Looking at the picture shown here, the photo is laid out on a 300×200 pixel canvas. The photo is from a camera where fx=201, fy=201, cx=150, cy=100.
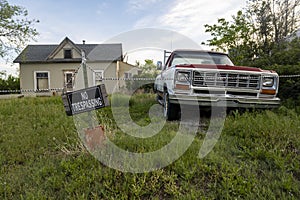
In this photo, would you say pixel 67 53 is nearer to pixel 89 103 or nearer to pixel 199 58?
pixel 199 58

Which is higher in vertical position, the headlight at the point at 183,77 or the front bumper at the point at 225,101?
the headlight at the point at 183,77

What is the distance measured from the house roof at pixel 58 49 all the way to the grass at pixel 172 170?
52.9 ft

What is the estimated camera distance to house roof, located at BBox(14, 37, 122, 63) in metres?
18.0

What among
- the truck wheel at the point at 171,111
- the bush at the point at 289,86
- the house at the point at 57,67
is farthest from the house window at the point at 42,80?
the bush at the point at 289,86

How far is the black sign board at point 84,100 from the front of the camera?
2652 mm

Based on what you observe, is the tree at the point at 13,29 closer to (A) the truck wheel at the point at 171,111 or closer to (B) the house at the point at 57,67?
(B) the house at the point at 57,67

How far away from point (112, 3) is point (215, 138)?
297 inches

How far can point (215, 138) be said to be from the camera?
315cm

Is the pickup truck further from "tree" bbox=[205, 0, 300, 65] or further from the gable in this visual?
the gable

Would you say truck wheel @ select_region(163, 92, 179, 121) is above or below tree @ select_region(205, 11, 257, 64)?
below

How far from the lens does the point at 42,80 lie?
18.4 meters

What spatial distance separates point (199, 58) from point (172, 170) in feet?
11.7

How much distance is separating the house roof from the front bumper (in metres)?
15.8

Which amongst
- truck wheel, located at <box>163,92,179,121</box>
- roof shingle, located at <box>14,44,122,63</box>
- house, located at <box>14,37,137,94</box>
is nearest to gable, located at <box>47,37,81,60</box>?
house, located at <box>14,37,137,94</box>
